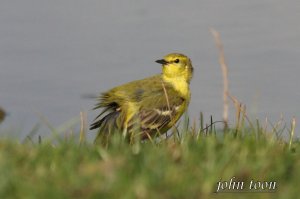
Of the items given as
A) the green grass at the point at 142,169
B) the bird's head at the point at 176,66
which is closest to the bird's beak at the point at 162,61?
the bird's head at the point at 176,66

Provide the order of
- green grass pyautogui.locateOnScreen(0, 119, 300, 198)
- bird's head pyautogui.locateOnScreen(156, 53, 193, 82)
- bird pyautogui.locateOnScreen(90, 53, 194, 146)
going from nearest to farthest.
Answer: green grass pyautogui.locateOnScreen(0, 119, 300, 198)
bird pyautogui.locateOnScreen(90, 53, 194, 146)
bird's head pyautogui.locateOnScreen(156, 53, 193, 82)

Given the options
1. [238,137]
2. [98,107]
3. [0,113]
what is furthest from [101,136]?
[238,137]

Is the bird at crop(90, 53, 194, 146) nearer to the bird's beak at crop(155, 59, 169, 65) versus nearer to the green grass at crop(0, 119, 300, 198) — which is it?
the bird's beak at crop(155, 59, 169, 65)

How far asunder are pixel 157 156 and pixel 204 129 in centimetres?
259

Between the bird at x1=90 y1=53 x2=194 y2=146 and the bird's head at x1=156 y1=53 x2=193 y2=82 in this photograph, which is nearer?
the bird at x1=90 y1=53 x2=194 y2=146

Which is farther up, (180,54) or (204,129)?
(180,54)

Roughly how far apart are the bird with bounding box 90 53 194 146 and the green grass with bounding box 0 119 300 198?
6.41ft

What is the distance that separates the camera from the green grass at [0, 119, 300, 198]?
246 inches

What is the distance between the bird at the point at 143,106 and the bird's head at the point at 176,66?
15 mm

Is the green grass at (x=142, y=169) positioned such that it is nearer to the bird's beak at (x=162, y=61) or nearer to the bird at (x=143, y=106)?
the bird at (x=143, y=106)

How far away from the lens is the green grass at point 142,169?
6258 mm

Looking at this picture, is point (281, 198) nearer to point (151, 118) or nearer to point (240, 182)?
point (240, 182)

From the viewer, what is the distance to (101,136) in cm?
1041

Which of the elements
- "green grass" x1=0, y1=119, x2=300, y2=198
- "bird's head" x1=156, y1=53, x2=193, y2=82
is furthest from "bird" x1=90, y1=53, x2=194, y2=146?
"green grass" x1=0, y1=119, x2=300, y2=198
